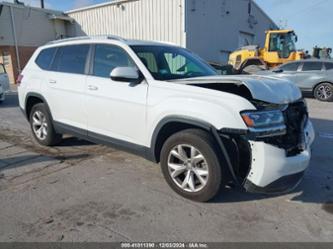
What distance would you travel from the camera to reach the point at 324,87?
A: 12078 millimetres

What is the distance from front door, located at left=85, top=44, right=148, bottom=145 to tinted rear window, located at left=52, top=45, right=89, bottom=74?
29 cm

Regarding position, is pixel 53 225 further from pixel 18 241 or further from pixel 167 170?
pixel 167 170

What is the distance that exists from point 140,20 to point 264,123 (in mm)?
17321

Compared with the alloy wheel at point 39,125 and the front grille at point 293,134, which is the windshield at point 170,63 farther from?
the alloy wheel at point 39,125

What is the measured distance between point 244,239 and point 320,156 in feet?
9.92

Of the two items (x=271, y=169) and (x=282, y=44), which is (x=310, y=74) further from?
(x=271, y=169)

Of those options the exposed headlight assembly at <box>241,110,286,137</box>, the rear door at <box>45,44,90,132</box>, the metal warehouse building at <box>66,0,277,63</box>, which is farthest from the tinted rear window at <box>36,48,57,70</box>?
the metal warehouse building at <box>66,0,277,63</box>

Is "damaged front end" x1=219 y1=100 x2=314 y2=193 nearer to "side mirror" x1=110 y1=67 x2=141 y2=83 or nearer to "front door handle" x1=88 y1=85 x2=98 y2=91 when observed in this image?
"side mirror" x1=110 y1=67 x2=141 y2=83

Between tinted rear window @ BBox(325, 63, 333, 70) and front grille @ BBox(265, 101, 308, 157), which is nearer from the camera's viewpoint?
front grille @ BBox(265, 101, 308, 157)

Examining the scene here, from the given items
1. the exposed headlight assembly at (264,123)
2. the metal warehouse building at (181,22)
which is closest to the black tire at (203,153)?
the exposed headlight assembly at (264,123)

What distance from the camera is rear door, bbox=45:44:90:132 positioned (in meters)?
4.64

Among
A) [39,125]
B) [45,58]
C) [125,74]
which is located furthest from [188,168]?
[45,58]

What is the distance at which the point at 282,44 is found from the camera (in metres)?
16.4

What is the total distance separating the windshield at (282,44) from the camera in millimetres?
16297
